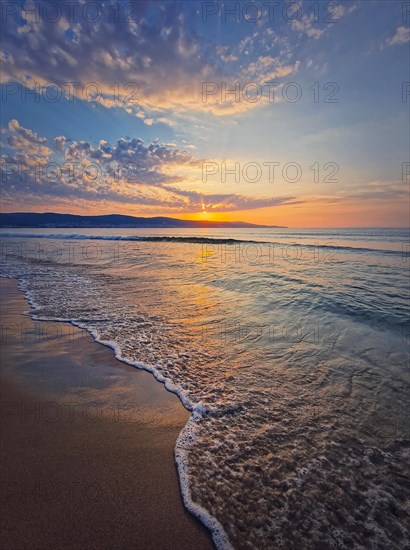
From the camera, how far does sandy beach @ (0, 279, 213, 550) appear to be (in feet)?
7.39

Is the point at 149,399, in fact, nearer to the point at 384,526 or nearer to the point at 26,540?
the point at 26,540

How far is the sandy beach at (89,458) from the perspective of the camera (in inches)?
88.7

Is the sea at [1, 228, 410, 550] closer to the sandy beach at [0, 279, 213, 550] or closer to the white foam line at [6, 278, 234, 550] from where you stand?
the white foam line at [6, 278, 234, 550]

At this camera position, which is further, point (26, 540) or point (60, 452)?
point (60, 452)

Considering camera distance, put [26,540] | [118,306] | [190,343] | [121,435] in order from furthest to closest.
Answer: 1. [118,306]
2. [190,343]
3. [121,435]
4. [26,540]

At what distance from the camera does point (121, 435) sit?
3328 millimetres

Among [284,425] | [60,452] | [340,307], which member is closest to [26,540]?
[60,452]

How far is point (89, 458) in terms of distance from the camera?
2951 mm

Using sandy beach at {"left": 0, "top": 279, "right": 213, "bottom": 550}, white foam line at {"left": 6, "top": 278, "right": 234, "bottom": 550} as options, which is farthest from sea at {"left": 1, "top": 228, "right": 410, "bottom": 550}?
sandy beach at {"left": 0, "top": 279, "right": 213, "bottom": 550}

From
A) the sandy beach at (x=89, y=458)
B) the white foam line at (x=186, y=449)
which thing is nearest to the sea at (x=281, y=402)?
the white foam line at (x=186, y=449)

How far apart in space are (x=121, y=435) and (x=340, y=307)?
26.6 ft

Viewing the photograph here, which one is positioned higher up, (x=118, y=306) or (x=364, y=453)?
(x=118, y=306)

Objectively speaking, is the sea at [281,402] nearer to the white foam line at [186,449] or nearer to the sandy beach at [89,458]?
the white foam line at [186,449]

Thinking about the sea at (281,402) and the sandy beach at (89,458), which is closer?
the sandy beach at (89,458)
